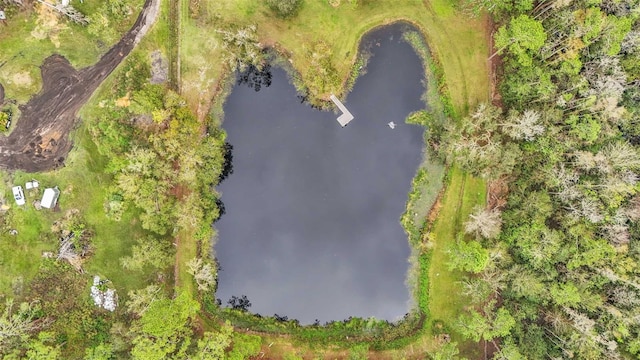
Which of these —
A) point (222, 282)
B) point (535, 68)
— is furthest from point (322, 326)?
point (535, 68)


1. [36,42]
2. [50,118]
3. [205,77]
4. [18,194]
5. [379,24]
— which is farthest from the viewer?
[379,24]

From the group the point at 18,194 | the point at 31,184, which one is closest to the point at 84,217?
the point at 31,184

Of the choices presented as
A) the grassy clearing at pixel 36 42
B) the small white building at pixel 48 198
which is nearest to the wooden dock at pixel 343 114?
the grassy clearing at pixel 36 42

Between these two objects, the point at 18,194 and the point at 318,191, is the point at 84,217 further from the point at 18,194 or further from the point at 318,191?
the point at 318,191

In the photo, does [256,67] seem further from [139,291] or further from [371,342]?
[371,342]

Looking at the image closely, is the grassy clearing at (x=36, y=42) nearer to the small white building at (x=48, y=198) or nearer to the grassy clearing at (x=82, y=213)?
the grassy clearing at (x=82, y=213)
